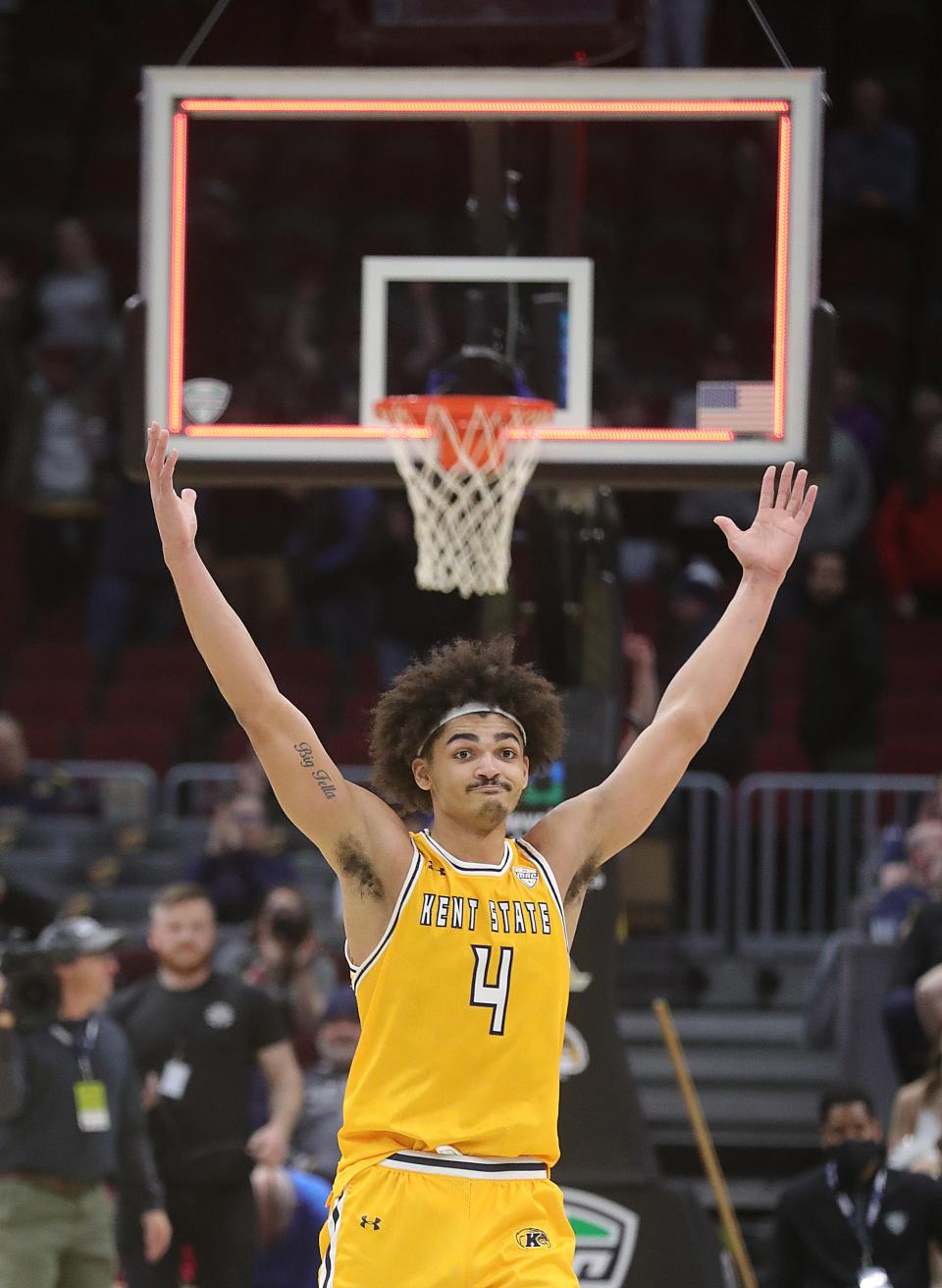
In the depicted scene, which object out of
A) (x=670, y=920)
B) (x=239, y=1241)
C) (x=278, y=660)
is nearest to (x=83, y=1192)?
(x=239, y=1241)

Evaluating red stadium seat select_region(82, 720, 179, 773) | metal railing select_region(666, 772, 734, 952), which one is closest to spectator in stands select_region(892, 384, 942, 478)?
metal railing select_region(666, 772, 734, 952)

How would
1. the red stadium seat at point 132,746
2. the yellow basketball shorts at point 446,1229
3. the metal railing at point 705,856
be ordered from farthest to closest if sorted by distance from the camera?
the red stadium seat at point 132,746, the metal railing at point 705,856, the yellow basketball shorts at point 446,1229

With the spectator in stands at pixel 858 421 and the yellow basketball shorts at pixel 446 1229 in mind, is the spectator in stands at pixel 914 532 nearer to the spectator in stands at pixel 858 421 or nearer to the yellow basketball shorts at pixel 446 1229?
the spectator in stands at pixel 858 421

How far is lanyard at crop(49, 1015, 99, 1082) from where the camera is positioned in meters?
8.73

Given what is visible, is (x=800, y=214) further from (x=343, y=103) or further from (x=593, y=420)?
(x=343, y=103)

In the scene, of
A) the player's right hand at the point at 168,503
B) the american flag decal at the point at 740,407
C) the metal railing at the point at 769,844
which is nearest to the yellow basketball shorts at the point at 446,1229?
the player's right hand at the point at 168,503

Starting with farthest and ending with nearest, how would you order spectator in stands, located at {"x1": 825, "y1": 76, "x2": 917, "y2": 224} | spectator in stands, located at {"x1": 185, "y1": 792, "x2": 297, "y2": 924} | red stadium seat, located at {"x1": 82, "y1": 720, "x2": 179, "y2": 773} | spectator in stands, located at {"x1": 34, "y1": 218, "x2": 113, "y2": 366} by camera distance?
spectator in stands, located at {"x1": 825, "y1": 76, "x2": 917, "y2": 224} → spectator in stands, located at {"x1": 34, "y1": 218, "x2": 113, "y2": 366} → red stadium seat, located at {"x1": 82, "y1": 720, "x2": 179, "y2": 773} → spectator in stands, located at {"x1": 185, "y1": 792, "x2": 297, "y2": 924}

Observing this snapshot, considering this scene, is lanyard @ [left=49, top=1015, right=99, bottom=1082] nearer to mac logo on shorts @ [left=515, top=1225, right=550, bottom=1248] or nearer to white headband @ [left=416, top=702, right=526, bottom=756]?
white headband @ [left=416, top=702, right=526, bottom=756]

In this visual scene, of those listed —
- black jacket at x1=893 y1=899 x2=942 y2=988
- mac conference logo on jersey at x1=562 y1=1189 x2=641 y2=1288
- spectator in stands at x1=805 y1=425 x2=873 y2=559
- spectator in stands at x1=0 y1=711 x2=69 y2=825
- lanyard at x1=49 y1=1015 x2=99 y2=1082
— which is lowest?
mac conference logo on jersey at x1=562 y1=1189 x2=641 y2=1288

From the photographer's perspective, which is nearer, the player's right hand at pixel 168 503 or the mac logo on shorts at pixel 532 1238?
the mac logo on shorts at pixel 532 1238

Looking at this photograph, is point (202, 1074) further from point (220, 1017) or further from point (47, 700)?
point (47, 700)

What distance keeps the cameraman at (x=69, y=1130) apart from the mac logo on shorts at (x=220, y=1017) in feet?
1.62

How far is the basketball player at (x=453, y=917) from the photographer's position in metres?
4.64

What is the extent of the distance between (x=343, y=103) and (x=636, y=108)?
3.00ft
